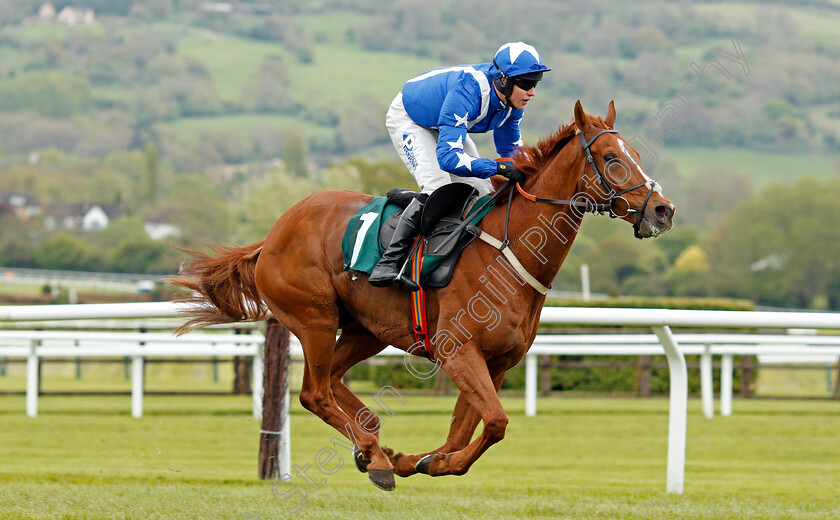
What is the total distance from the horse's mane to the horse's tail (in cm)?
152

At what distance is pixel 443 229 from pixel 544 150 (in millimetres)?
559

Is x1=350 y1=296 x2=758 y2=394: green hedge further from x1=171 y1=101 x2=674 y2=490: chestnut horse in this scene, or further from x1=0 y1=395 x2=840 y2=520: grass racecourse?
x1=171 y1=101 x2=674 y2=490: chestnut horse

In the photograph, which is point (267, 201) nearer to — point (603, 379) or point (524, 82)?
point (603, 379)

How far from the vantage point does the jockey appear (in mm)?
4391

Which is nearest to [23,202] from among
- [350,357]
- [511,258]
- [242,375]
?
[242,375]

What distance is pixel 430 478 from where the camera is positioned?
21.7 feet

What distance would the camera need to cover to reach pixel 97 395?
12.1 meters

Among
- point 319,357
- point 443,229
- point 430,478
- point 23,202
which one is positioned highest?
point 23,202

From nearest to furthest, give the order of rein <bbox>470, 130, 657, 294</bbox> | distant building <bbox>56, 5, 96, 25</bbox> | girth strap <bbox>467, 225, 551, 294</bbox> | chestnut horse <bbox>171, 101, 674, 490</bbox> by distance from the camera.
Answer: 1. rein <bbox>470, 130, 657, 294</bbox>
2. chestnut horse <bbox>171, 101, 674, 490</bbox>
3. girth strap <bbox>467, 225, 551, 294</bbox>
4. distant building <bbox>56, 5, 96, 25</bbox>

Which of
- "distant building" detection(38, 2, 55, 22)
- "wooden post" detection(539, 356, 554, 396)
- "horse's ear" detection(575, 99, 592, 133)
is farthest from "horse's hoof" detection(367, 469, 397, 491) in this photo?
"distant building" detection(38, 2, 55, 22)

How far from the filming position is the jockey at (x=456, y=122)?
4.39 metres

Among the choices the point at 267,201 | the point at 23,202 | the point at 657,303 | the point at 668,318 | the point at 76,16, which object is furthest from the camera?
the point at 76,16

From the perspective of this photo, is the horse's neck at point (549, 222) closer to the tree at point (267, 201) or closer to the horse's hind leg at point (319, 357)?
the horse's hind leg at point (319, 357)

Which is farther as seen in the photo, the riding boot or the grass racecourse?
the grass racecourse
